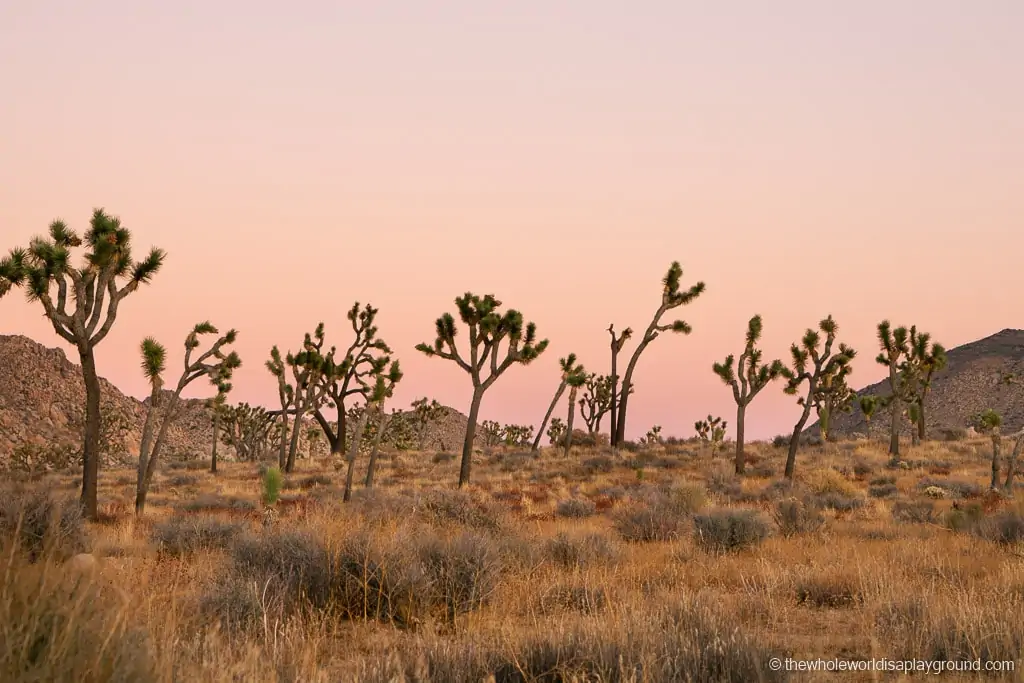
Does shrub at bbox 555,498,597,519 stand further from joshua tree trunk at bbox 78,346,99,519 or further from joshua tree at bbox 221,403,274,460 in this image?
joshua tree at bbox 221,403,274,460


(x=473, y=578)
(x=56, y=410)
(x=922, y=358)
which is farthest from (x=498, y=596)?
(x=56, y=410)

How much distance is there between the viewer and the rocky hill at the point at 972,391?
3782 inches

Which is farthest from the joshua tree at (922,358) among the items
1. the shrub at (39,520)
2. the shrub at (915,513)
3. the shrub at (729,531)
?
the shrub at (39,520)

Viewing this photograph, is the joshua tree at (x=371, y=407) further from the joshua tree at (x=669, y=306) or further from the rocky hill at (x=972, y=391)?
the rocky hill at (x=972, y=391)

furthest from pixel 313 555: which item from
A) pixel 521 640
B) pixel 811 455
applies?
pixel 811 455

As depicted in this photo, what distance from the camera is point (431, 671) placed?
5.59 m

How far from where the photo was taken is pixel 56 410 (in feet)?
245

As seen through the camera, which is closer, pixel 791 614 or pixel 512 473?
pixel 791 614

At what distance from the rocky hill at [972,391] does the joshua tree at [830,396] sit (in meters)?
27.9

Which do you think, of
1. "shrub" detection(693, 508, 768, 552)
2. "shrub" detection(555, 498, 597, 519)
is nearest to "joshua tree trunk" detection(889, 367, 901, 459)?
"shrub" detection(555, 498, 597, 519)

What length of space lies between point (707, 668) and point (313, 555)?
451cm

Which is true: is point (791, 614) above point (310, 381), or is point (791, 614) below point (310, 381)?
below

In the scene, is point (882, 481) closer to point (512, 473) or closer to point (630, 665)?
point (512, 473)

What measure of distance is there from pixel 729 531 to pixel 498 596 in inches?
214
